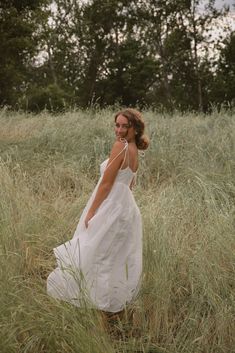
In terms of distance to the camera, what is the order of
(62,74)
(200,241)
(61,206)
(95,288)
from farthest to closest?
(62,74), (61,206), (200,241), (95,288)

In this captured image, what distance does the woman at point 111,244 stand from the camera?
3.11m

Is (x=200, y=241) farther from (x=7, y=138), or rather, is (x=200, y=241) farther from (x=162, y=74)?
(x=162, y=74)

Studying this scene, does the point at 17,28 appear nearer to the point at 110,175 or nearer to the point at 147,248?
the point at 147,248

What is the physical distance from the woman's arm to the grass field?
666 mm

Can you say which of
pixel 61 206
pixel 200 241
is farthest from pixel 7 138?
pixel 200 241

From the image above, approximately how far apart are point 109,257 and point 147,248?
1.95 ft

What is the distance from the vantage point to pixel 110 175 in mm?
3170

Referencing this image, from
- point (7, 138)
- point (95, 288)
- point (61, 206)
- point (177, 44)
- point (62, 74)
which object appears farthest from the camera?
point (62, 74)

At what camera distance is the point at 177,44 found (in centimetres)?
2455

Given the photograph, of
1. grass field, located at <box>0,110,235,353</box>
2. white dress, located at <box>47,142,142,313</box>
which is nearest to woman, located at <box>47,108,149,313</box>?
white dress, located at <box>47,142,142,313</box>

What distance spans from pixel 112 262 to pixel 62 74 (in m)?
25.7

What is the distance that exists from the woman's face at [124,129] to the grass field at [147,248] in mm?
869

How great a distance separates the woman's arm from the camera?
316cm

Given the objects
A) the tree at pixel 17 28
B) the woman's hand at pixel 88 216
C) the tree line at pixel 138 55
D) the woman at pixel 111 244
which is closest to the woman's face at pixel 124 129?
the woman at pixel 111 244
